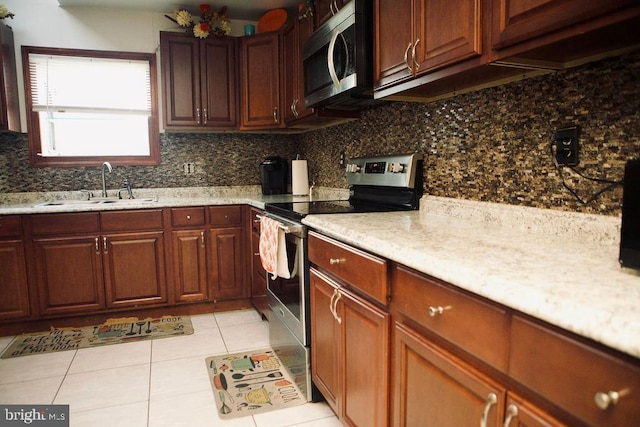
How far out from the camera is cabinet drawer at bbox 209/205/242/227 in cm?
323

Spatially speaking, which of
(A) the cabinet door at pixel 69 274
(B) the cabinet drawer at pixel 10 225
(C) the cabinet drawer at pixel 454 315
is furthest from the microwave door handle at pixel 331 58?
(B) the cabinet drawer at pixel 10 225

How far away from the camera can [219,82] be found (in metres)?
3.46

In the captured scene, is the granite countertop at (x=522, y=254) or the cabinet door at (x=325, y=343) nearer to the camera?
the granite countertop at (x=522, y=254)

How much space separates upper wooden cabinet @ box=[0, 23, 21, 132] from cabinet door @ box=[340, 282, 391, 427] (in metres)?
2.87

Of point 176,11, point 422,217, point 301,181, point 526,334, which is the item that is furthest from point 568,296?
point 176,11

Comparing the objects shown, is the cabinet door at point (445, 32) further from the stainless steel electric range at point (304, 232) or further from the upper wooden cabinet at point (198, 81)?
the upper wooden cabinet at point (198, 81)

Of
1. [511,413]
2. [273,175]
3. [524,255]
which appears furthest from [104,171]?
[511,413]

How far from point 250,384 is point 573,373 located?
69.9 inches

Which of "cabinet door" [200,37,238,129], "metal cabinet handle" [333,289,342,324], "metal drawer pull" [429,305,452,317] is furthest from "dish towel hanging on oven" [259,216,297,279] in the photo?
"cabinet door" [200,37,238,129]

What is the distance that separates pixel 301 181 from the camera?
3479mm

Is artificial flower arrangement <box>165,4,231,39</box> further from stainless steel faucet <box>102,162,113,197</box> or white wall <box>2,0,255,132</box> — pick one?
stainless steel faucet <box>102,162,113,197</box>

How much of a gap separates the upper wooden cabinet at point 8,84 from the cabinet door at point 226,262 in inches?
63.9

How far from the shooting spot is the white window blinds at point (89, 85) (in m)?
3.32

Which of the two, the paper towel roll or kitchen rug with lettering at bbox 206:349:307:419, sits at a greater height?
the paper towel roll
